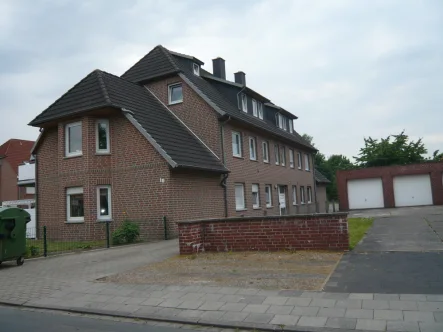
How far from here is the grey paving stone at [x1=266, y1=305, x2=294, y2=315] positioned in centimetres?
586

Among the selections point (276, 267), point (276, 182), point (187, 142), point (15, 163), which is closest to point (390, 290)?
point (276, 267)

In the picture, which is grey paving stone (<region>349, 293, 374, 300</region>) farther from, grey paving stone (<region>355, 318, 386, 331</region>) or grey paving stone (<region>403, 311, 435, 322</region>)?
grey paving stone (<region>355, 318, 386, 331</region>)

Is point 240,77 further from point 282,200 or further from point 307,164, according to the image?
point 307,164

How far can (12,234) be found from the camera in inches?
428

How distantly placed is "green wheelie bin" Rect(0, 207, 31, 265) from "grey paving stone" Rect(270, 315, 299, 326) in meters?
7.84

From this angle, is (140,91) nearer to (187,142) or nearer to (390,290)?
(187,142)

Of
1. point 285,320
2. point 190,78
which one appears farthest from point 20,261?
point 190,78

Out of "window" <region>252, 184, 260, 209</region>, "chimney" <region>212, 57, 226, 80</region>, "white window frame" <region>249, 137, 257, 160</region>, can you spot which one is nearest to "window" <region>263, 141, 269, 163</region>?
"white window frame" <region>249, 137, 257, 160</region>

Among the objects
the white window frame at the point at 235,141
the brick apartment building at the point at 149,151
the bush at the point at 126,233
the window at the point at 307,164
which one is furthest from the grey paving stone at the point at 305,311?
the window at the point at 307,164

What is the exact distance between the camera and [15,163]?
46938mm

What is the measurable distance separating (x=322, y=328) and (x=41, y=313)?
4.38 metres

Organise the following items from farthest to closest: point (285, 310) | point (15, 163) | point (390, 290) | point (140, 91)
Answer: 1. point (15, 163)
2. point (140, 91)
3. point (390, 290)
4. point (285, 310)

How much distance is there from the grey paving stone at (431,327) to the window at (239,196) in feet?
56.0

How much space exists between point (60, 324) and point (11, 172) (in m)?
45.2
